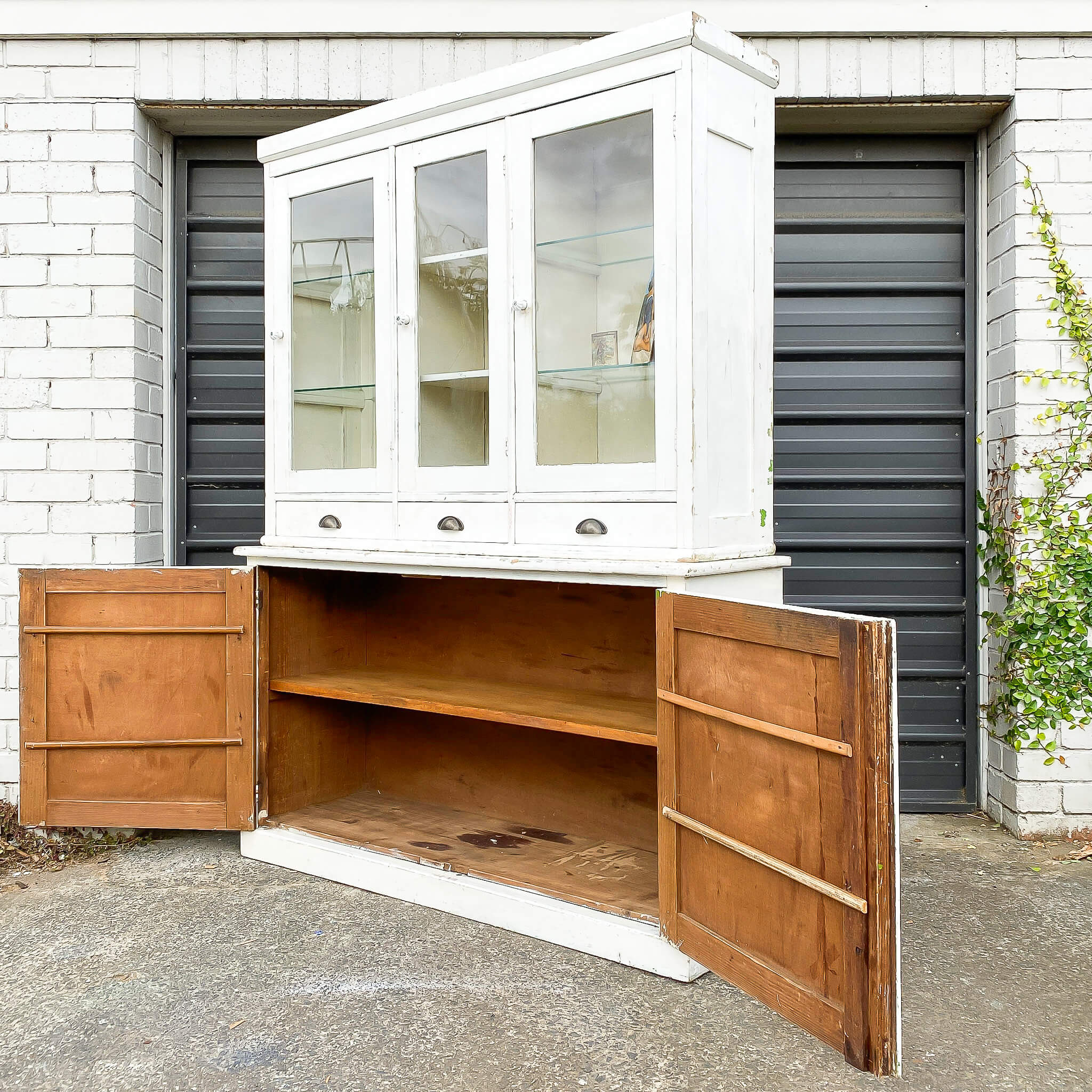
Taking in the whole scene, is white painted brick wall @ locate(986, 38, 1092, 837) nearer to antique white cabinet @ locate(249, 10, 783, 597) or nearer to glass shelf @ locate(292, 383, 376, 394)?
antique white cabinet @ locate(249, 10, 783, 597)

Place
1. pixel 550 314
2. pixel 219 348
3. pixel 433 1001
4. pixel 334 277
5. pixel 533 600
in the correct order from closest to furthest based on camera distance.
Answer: pixel 433 1001 → pixel 550 314 → pixel 334 277 → pixel 533 600 → pixel 219 348

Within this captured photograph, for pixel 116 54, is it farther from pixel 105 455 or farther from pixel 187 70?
pixel 105 455

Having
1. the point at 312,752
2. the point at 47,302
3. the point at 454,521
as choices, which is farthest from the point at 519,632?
the point at 47,302

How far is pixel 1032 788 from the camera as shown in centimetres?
321

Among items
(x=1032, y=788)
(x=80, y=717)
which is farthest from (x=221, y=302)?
(x=1032, y=788)

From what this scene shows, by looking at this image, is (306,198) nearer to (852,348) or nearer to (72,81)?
(72,81)

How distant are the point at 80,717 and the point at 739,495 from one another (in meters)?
2.14

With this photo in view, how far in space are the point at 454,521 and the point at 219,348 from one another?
1.64 meters

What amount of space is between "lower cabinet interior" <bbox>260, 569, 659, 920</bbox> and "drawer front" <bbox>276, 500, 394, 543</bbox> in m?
0.20

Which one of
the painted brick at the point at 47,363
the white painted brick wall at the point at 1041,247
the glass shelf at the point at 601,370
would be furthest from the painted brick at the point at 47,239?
the white painted brick wall at the point at 1041,247

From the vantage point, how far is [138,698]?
3.00m

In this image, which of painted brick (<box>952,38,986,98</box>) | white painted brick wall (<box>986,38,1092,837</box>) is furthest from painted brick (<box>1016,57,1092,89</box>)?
painted brick (<box>952,38,986,98</box>)

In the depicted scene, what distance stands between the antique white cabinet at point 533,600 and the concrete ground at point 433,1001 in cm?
15

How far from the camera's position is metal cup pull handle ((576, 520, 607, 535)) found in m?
2.38
